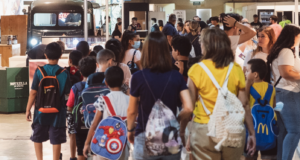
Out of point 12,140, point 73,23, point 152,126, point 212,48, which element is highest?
point 73,23

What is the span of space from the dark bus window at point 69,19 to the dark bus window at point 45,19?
200mm

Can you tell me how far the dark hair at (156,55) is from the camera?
8.92ft

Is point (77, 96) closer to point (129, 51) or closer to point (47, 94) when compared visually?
point (47, 94)

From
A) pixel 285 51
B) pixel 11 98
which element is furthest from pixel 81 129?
pixel 11 98

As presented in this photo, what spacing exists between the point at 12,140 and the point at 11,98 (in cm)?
212

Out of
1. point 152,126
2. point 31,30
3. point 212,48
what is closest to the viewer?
point 152,126

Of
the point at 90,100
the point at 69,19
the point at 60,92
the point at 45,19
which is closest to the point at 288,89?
the point at 90,100

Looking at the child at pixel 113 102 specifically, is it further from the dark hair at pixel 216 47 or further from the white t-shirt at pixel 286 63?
the white t-shirt at pixel 286 63

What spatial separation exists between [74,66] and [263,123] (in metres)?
2.51

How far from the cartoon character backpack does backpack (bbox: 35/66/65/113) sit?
4.14 feet

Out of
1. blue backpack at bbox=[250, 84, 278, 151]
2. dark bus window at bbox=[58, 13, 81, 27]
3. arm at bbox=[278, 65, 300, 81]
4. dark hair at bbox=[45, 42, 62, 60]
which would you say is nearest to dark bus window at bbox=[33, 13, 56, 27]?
dark bus window at bbox=[58, 13, 81, 27]

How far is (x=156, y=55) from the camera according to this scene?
8.98 ft

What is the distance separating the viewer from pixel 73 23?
11562mm

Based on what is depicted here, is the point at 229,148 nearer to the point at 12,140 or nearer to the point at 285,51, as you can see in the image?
the point at 285,51
